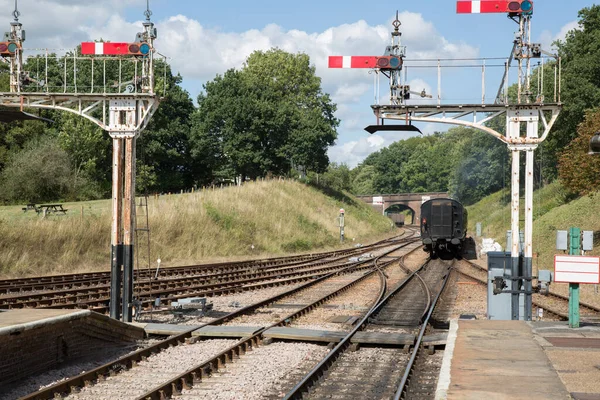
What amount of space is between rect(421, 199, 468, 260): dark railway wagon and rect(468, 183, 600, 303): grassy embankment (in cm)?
385

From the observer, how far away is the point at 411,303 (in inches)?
720

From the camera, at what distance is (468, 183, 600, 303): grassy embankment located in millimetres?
28984

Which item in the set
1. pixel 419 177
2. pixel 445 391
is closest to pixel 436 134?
pixel 419 177

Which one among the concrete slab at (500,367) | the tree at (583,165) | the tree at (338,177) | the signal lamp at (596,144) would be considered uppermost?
the tree at (338,177)

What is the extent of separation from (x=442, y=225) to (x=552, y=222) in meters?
7.40

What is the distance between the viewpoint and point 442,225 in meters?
35.9

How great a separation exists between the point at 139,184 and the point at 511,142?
44.2 meters

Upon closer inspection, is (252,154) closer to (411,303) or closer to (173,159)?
(173,159)

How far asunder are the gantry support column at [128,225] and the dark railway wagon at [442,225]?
23911 millimetres

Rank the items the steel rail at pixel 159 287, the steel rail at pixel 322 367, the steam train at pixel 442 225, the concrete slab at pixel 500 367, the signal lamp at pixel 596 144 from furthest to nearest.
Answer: the steam train at pixel 442 225
the steel rail at pixel 159 287
the signal lamp at pixel 596 144
the steel rail at pixel 322 367
the concrete slab at pixel 500 367

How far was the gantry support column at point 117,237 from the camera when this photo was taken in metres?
13.9

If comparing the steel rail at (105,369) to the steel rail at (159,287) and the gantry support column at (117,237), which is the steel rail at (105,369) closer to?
the gantry support column at (117,237)

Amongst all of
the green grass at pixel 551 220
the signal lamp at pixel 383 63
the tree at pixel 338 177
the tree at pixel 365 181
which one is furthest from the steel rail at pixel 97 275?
the tree at pixel 365 181

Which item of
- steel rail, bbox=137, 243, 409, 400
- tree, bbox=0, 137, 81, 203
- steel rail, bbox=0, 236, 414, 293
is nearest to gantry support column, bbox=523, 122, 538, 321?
steel rail, bbox=137, 243, 409, 400
